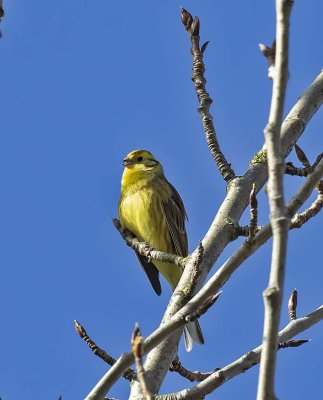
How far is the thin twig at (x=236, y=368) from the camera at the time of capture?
424 centimetres

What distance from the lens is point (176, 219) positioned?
10.0 metres

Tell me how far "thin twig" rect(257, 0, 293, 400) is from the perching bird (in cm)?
630

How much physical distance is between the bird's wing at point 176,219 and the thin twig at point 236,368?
5138 mm

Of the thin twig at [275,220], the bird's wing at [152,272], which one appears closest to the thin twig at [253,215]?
the thin twig at [275,220]

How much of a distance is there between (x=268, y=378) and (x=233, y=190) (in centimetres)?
273

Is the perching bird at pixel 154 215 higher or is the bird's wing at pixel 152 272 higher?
the perching bird at pixel 154 215

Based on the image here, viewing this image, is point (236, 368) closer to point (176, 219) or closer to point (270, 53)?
point (270, 53)

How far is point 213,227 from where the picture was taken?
5301mm

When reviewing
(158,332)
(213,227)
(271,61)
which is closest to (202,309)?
(158,332)

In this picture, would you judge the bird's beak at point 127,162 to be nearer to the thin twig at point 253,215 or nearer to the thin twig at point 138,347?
the thin twig at point 253,215

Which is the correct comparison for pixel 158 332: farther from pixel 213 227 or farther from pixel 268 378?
pixel 213 227

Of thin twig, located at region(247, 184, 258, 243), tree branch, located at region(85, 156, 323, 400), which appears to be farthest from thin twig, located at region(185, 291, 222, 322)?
thin twig, located at region(247, 184, 258, 243)

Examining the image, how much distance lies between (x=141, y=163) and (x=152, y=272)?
195cm

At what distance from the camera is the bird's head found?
424 inches
